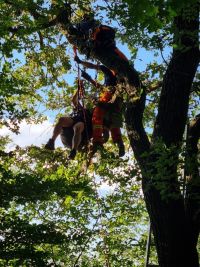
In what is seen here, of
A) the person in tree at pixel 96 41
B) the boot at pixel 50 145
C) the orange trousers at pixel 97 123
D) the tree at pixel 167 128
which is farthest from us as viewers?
the orange trousers at pixel 97 123

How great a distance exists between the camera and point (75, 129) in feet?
22.4

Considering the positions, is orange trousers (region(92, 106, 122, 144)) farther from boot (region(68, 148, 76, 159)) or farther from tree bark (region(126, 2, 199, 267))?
tree bark (region(126, 2, 199, 267))

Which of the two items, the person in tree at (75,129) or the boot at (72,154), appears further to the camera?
the person in tree at (75,129)

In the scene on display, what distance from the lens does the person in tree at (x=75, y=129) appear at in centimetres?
675

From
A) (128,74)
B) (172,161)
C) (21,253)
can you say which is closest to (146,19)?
(172,161)

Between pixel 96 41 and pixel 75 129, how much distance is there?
1580 mm

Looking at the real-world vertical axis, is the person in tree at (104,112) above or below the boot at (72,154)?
above

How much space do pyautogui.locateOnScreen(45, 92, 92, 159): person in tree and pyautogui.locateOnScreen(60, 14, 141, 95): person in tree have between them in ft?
3.07

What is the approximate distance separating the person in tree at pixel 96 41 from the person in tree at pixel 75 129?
94 cm

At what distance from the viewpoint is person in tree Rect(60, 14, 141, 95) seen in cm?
632

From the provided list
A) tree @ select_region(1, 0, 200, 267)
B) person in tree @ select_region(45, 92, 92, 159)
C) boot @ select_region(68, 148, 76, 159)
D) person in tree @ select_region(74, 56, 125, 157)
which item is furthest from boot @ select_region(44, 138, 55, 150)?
tree @ select_region(1, 0, 200, 267)

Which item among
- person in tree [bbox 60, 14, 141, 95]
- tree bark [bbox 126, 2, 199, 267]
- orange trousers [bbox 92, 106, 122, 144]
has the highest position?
person in tree [bbox 60, 14, 141, 95]

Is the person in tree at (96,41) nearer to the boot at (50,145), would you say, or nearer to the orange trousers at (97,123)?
the orange trousers at (97,123)

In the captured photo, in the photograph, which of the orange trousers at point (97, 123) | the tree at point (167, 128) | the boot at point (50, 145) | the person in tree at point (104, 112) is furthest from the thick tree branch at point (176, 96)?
the boot at point (50, 145)
